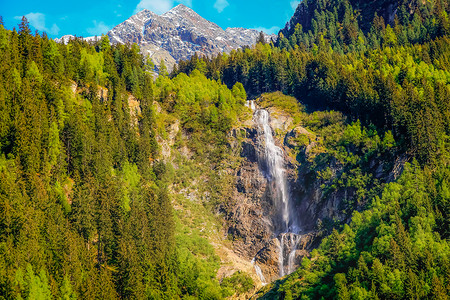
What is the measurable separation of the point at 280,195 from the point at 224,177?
13.2 meters

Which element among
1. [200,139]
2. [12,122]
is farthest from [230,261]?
[12,122]

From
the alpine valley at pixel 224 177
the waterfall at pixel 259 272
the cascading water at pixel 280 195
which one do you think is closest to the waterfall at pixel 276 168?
the cascading water at pixel 280 195

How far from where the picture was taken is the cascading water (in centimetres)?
7831

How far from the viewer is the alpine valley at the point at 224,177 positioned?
189ft

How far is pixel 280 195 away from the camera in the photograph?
88688mm

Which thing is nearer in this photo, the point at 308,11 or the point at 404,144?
the point at 404,144

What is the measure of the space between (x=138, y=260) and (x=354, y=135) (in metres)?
49.6

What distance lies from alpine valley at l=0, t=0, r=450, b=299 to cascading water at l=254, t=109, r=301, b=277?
32 cm

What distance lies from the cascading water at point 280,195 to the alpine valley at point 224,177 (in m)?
0.32

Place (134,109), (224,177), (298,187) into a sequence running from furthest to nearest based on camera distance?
(224,177) < (134,109) < (298,187)

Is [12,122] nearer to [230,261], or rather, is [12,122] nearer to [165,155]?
[165,155]

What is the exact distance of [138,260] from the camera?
215 ft

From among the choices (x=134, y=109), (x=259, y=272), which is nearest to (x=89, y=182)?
(x=134, y=109)

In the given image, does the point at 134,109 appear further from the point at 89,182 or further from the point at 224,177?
the point at 89,182
